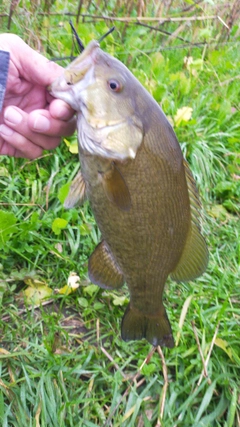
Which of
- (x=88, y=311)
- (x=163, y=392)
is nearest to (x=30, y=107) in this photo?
(x=88, y=311)

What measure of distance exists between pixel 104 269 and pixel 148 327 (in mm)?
294

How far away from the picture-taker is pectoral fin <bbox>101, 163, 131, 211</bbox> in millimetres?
1187

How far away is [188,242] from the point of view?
1.37 meters

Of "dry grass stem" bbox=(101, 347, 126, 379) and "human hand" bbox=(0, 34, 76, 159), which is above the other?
"human hand" bbox=(0, 34, 76, 159)

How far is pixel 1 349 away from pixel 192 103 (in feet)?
6.74

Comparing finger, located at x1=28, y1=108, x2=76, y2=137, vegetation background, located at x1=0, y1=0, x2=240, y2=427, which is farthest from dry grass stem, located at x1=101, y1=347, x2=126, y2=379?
finger, located at x1=28, y1=108, x2=76, y2=137

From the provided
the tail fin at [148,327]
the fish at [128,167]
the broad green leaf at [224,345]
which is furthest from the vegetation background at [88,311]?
the fish at [128,167]

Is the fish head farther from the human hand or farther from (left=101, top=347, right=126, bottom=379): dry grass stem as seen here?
(left=101, top=347, right=126, bottom=379): dry grass stem

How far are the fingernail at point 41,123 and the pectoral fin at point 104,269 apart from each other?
1.39ft

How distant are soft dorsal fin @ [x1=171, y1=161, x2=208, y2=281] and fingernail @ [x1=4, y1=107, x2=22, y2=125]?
2.00 feet

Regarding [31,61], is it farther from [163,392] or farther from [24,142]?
[163,392]

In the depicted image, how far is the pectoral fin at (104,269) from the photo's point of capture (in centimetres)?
145

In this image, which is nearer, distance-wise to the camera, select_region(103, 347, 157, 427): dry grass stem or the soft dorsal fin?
the soft dorsal fin

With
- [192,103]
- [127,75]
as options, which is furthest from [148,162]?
[192,103]
